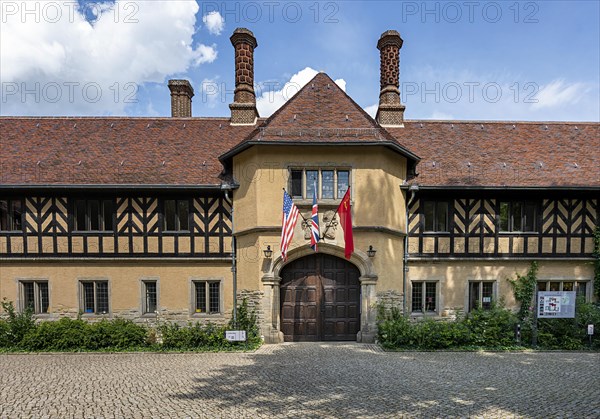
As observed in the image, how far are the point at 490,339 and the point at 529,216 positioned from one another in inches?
187

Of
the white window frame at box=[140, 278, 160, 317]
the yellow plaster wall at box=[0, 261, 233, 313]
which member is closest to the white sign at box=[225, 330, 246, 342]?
the yellow plaster wall at box=[0, 261, 233, 313]

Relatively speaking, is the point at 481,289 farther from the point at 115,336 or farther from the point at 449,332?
the point at 115,336

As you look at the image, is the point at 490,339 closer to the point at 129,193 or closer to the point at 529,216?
the point at 529,216

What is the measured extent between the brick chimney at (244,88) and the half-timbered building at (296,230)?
10.2ft

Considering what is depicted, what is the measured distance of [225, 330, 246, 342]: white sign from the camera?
978 centimetres

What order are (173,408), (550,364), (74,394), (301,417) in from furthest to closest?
(550,364) < (74,394) < (173,408) < (301,417)

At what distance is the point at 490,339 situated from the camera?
9.91 meters

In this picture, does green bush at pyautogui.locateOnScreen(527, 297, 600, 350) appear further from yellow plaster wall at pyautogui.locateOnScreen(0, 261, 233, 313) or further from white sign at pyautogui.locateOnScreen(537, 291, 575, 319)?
yellow plaster wall at pyautogui.locateOnScreen(0, 261, 233, 313)

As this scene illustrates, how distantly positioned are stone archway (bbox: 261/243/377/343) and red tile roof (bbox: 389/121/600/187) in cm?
365

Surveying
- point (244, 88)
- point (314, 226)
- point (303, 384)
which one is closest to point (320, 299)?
point (314, 226)

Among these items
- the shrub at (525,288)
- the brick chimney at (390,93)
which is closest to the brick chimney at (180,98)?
the brick chimney at (390,93)

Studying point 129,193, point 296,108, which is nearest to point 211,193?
point 129,193

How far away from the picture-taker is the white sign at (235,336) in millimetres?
9781

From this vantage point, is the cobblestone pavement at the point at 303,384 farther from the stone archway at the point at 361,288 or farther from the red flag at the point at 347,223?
the red flag at the point at 347,223
